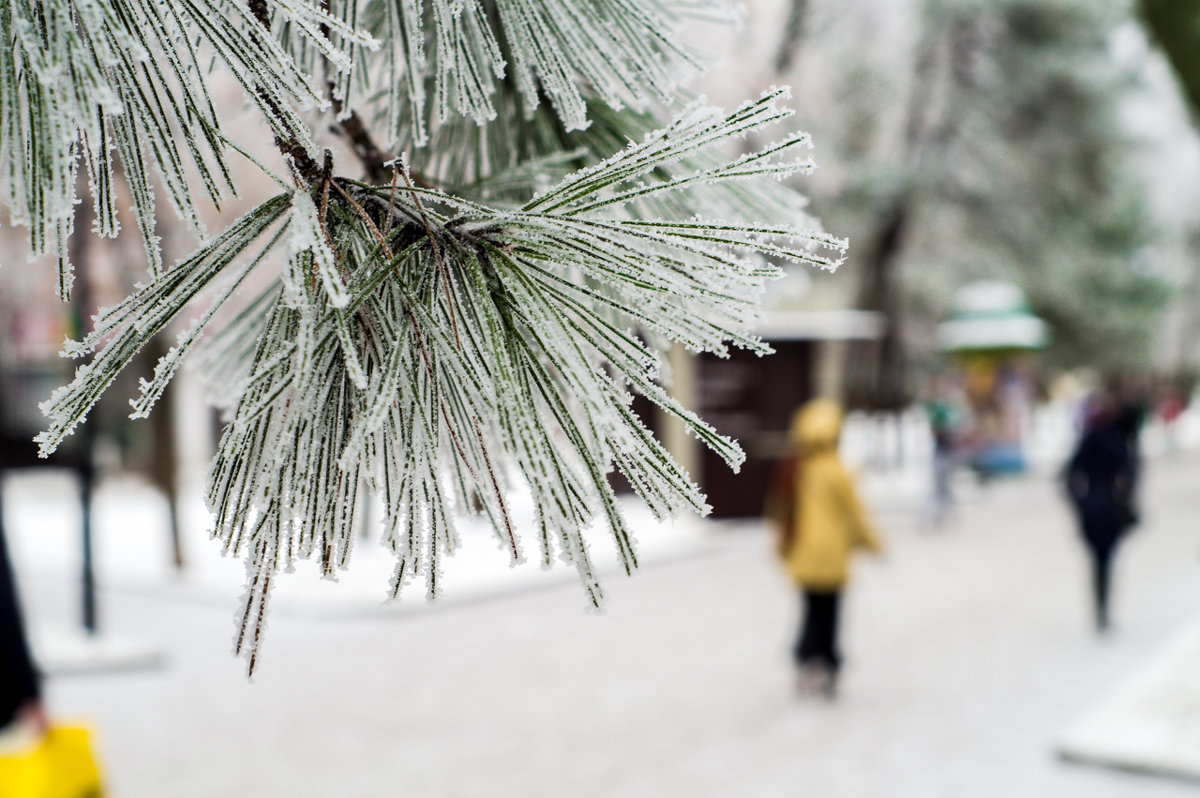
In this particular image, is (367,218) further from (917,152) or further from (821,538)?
(917,152)

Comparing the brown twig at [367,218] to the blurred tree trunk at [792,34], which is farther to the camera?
the blurred tree trunk at [792,34]

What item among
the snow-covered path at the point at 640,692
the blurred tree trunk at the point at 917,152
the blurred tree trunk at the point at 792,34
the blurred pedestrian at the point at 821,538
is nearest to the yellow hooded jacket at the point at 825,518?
the blurred pedestrian at the point at 821,538

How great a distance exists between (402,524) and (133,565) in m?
13.6

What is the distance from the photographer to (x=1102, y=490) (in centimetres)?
884

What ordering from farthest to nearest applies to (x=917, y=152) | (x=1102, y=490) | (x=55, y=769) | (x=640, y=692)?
(x=917, y=152), (x=1102, y=490), (x=640, y=692), (x=55, y=769)

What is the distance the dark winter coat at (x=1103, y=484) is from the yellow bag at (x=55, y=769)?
7800 mm

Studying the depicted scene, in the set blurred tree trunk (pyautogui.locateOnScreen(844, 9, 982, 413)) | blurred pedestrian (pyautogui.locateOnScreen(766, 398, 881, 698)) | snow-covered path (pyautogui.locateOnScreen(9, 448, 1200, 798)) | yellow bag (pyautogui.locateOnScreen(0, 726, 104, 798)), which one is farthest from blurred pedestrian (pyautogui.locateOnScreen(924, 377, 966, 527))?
yellow bag (pyautogui.locateOnScreen(0, 726, 104, 798))

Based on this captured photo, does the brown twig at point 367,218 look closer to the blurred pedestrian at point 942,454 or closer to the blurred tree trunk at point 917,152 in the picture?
the blurred pedestrian at point 942,454

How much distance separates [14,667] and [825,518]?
522 cm

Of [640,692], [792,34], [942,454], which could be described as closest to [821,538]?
[640,692]

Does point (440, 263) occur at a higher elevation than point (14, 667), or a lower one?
higher

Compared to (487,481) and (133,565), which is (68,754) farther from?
(133,565)

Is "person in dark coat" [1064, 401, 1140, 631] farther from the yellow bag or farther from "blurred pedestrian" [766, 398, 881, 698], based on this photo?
the yellow bag

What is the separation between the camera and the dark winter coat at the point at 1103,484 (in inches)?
344
